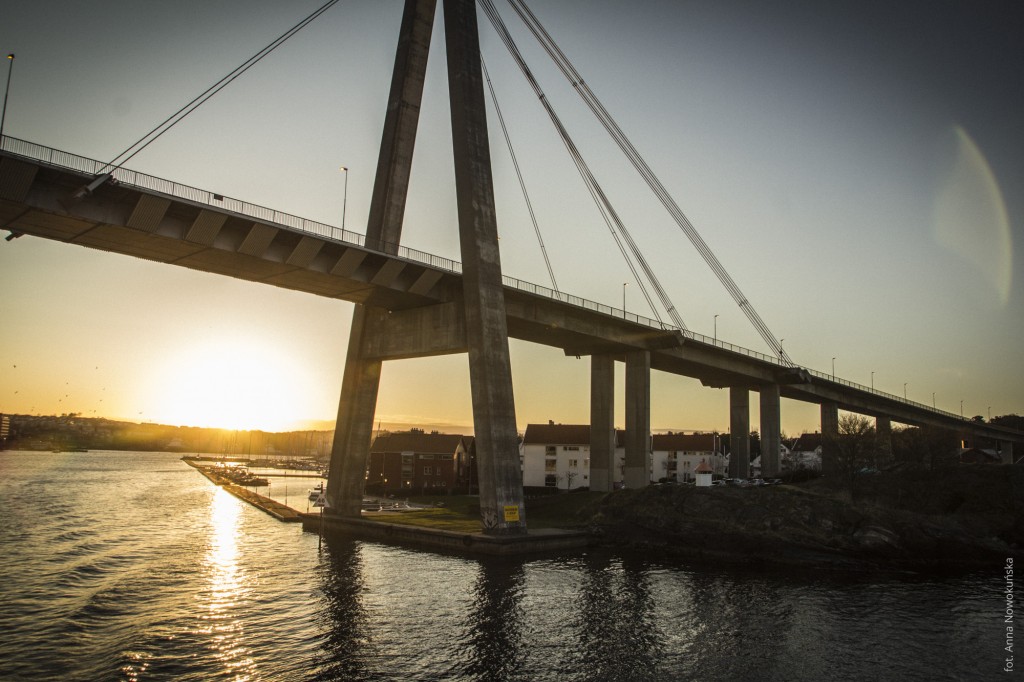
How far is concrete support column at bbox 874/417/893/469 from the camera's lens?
67225mm

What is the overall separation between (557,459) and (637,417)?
29.6m

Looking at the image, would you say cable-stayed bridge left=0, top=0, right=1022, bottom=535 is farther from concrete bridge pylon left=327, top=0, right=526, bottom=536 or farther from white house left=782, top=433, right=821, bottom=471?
white house left=782, top=433, right=821, bottom=471

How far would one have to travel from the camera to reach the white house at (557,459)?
302ft

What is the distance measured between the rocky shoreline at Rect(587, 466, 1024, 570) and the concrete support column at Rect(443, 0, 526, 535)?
8.90 metres

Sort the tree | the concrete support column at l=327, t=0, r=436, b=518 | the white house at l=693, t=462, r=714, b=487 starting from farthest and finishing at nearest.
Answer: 1. the tree
2. the white house at l=693, t=462, r=714, b=487
3. the concrete support column at l=327, t=0, r=436, b=518

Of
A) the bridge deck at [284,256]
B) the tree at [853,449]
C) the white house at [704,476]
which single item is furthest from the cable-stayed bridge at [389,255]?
→ the tree at [853,449]

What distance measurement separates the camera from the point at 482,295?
39.9 meters

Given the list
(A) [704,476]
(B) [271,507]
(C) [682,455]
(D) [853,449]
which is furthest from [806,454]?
(B) [271,507]

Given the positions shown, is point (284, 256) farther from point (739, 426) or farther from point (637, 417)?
point (739, 426)

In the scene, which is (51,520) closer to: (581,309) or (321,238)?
(321,238)

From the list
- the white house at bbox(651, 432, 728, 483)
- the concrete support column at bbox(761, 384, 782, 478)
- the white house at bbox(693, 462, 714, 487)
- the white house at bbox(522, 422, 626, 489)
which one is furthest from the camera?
the white house at bbox(651, 432, 728, 483)

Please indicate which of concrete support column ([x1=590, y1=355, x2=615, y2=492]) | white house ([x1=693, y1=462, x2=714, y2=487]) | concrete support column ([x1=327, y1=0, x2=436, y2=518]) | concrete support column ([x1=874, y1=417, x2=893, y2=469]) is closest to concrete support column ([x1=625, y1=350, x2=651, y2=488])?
concrete support column ([x1=590, y1=355, x2=615, y2=492])

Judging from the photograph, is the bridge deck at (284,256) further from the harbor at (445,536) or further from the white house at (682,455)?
the white house at (682,455)

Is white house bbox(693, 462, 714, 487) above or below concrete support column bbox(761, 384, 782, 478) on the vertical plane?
below
